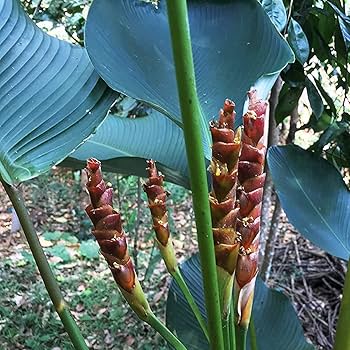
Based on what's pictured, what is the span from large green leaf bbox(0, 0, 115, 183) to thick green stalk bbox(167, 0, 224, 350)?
0.20 m

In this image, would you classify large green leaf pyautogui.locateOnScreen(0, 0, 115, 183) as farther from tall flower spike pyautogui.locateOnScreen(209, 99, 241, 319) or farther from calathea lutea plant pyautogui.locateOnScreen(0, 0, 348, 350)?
tall flower spike pyautogui.locateOnScreen(209, 99, 241, 319)

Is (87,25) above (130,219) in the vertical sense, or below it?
above

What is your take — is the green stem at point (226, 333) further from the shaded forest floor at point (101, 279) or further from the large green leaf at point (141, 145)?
the shaded forest floor at point (101, 279)

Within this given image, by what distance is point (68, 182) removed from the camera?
265 centimetres

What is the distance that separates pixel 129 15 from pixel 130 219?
1.59 metres

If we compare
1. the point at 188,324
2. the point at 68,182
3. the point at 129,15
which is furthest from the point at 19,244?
the point at 129,15

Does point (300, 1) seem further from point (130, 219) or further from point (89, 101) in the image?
point (130, 219)

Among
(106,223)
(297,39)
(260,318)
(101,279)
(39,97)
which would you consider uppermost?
(297,39)

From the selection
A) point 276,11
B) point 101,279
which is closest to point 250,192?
point 276,11

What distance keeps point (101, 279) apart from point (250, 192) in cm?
175

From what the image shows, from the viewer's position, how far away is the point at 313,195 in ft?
2.61

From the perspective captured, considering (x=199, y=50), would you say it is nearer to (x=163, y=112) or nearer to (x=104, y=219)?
(x=163, y=112)

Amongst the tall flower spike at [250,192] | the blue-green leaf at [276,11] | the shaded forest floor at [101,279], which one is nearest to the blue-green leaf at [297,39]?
the blue-green leaf at [276,11]

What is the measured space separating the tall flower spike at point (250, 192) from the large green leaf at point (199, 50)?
0.16 meters
